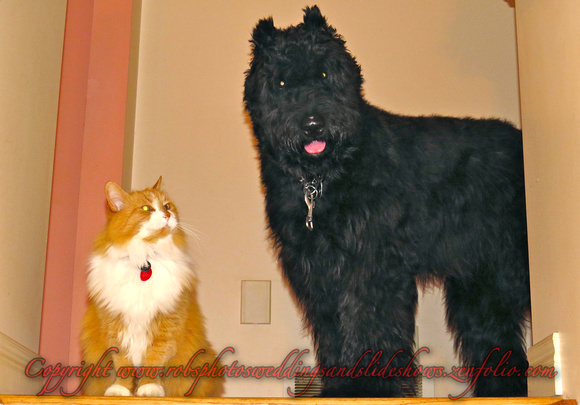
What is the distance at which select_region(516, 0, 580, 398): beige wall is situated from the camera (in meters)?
1.45

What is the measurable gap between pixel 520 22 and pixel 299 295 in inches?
40.1

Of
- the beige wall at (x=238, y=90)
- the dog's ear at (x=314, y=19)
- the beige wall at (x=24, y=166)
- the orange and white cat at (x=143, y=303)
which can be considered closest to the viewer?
the beige wall at (x=24, y=166)

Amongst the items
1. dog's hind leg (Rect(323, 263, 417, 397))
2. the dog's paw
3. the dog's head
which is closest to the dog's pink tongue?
the dog's head

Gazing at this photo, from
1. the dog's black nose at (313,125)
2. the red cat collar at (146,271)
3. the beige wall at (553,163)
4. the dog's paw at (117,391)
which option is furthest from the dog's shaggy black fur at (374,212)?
the dog's paw at (117,391)

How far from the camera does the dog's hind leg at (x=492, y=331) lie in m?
2.11

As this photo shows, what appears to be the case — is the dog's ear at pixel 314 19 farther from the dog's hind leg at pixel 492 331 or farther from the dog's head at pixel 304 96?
the dog's hind leg at pixel 492 331

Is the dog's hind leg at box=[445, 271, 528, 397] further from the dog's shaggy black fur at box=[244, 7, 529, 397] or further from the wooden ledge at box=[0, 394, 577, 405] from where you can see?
the wooden ledge at box=[0, 394, 577, 405]

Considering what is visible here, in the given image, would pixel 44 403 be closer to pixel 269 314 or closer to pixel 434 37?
pixel 269 314

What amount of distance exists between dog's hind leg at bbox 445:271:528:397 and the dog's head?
2.18 ft

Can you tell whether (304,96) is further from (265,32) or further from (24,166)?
(24,166)

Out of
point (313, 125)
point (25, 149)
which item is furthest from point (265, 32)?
point (25, 149)

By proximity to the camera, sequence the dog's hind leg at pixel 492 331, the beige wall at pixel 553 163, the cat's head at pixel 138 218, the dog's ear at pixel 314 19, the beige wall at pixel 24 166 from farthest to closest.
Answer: the dog's hind leg at pixel 492 331
the dog's ear at pixel 314 19
the cat's head at pixel 138 218
the beige wall at pixel 24 166
the beige wall at pixel 553 163

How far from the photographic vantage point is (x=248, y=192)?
112 inches

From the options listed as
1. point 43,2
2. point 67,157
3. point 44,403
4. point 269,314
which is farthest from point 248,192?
point 44,403
